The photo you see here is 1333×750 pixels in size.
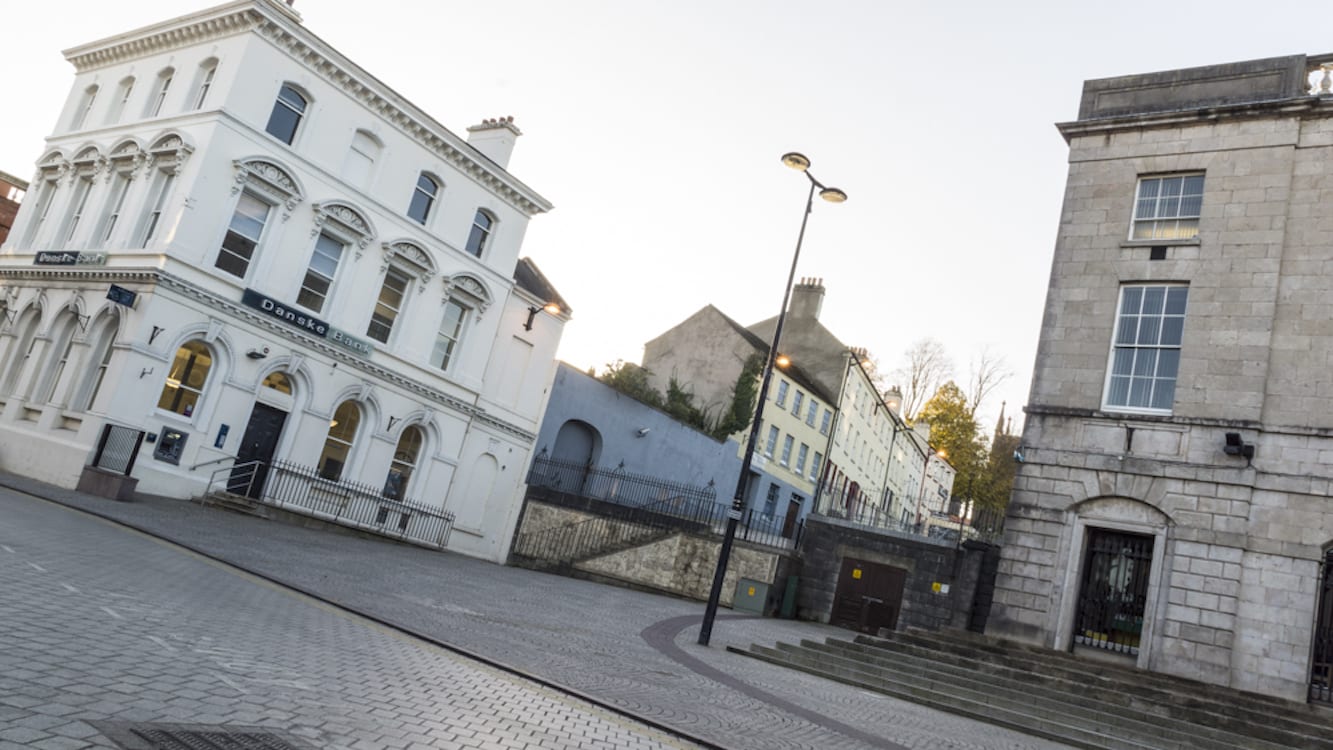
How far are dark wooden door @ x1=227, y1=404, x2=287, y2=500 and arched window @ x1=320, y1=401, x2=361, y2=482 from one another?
1482mm

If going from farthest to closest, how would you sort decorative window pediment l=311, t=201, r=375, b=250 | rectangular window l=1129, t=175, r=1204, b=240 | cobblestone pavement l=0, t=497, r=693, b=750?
decorative window pediment l=311, t=201, r=375, b=250 → rectangular window l=1129, t=175, r=1204, b=240 → cobblestone pavement l=0, t=497, r=693, b=750

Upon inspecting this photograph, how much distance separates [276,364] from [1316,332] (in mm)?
23223

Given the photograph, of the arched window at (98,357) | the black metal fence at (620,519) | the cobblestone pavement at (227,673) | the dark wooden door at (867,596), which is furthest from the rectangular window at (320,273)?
the dark wooden door at (867,596)

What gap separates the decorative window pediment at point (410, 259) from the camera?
83.3 ft

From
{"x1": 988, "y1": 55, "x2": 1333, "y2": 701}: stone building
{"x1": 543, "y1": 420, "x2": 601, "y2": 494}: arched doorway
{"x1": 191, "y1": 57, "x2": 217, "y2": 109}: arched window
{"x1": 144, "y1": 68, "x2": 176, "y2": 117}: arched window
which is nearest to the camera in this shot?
Answer: {"x1": 988, "y1": 55, "x2": 1333, "y2": 701}: stone building

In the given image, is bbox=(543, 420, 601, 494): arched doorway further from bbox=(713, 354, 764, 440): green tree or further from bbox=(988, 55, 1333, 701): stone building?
bbox=(988, 55, 1333, 701): stone building

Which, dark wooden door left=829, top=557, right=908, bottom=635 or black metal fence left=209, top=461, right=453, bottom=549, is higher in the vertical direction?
dark wooden door left=829, top=557, right=908, bottom=635

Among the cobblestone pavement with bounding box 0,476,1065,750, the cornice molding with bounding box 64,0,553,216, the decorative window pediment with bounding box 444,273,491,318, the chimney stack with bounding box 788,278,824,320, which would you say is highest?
the chimney stack with bounding box 788,278,824,320

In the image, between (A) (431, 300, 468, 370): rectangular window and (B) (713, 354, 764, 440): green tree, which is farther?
(B) (713, 354, 764, 440): green tree

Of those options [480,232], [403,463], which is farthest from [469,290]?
[403,463]

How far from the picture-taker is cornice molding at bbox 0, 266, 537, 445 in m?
20.7

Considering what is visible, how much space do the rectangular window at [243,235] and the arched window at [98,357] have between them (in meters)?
2.99

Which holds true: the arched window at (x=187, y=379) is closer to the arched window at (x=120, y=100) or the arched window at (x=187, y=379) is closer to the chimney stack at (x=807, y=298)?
the arched window at (x=120, y=100)

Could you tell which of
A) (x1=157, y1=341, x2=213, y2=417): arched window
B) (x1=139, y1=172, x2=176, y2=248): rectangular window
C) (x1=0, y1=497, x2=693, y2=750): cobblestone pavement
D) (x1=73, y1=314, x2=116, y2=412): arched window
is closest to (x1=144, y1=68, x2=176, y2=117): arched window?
(x1=139, y1=172, x2=176, y2=248): rectangular window
